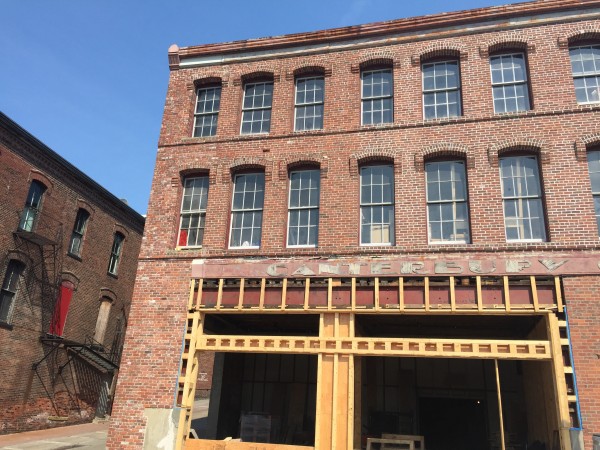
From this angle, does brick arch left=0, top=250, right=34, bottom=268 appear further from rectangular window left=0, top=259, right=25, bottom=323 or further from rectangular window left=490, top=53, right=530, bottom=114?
rectangular window left=490, top=53, right=530, bottom=114

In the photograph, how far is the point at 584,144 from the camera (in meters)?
11.3

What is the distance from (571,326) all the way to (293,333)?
7.85 meters

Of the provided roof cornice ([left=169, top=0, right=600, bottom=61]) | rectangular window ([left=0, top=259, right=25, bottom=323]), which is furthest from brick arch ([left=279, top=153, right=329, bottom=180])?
rectangular window ([left=0, top=259, right=25, bottom=323])

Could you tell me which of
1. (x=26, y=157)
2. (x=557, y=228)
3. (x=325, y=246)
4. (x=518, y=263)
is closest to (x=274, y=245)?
(x=325, y=246)

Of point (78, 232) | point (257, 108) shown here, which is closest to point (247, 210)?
point (257, 108)

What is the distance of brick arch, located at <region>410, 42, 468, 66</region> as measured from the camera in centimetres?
1308

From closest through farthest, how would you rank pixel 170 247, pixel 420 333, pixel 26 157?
pixel 170 247 < pixel 420 333 < pixel 26 157

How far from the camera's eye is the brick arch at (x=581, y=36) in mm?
12391

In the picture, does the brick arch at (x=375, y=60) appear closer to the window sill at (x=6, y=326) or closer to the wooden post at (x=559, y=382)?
the wooden post at (x=559, y=382)

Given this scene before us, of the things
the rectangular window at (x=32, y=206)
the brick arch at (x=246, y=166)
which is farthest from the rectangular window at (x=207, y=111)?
the rectangular window at (x=32, y=206)

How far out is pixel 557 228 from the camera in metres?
10.8

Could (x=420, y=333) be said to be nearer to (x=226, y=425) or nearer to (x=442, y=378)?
(x=442, y=378)

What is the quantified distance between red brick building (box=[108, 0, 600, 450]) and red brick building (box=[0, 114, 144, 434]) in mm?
7772

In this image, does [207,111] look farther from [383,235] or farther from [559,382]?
[559,382]
